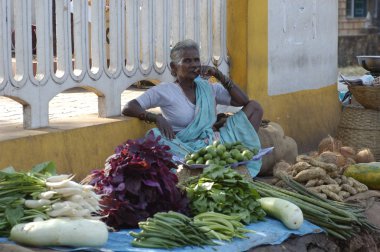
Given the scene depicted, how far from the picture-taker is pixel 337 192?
6980mm

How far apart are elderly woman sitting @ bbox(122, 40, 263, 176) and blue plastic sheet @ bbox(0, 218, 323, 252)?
1.33 metres

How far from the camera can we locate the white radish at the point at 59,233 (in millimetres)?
4902

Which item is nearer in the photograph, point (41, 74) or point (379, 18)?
point (41, 74)

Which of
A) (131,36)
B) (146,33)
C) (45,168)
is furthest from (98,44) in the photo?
(45,168)

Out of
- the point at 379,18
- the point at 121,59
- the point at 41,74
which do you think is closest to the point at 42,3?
the point at 41,74

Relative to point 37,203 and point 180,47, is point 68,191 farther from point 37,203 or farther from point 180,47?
point 180,47

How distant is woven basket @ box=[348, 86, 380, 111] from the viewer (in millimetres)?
9242

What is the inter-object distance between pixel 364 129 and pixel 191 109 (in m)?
2.60

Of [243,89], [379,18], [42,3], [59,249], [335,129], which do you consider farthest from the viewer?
[379,18]

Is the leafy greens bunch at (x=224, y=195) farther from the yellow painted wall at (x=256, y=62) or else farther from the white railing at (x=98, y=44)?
the yellow painted wall at (x=256, y=62)

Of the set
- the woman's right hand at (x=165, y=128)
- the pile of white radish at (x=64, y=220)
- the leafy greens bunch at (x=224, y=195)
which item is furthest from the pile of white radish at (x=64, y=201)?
the woman's right hand at (x=165, y=128)

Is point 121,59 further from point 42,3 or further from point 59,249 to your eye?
point 59,249

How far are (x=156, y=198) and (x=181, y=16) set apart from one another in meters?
2.66

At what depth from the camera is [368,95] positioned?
30.5 ft
